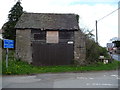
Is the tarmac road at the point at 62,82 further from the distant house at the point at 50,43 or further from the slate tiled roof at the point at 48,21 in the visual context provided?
the slate tiled roof at the point at 48,21

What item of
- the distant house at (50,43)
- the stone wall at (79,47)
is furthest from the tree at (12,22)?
the stone wall at (79,47)

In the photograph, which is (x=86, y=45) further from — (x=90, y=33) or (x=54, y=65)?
(x=54, y=65)

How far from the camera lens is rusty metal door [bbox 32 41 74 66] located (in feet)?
94.7

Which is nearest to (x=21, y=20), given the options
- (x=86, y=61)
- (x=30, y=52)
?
(x=30, y=52)

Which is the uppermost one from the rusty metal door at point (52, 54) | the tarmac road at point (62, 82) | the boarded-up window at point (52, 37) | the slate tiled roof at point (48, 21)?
the slate tiled roof at point (48, 21)

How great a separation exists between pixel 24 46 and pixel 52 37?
10.8ft

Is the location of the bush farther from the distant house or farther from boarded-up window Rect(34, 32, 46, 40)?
boarded-up window Rect(34, 32, 46, 40)

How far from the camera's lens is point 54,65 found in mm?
28719

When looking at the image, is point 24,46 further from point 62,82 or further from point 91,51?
point 62,82

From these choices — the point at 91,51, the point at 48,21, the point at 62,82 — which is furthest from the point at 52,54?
the point at 62,82

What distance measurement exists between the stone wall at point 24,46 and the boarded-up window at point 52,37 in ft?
7.02

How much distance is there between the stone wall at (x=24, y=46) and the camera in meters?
29.4

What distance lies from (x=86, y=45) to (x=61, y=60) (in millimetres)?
3845

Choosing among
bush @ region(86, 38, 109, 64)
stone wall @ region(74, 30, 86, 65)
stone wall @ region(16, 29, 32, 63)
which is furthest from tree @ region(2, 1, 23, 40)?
stone wall @ region(74, 30, 86, 65)
